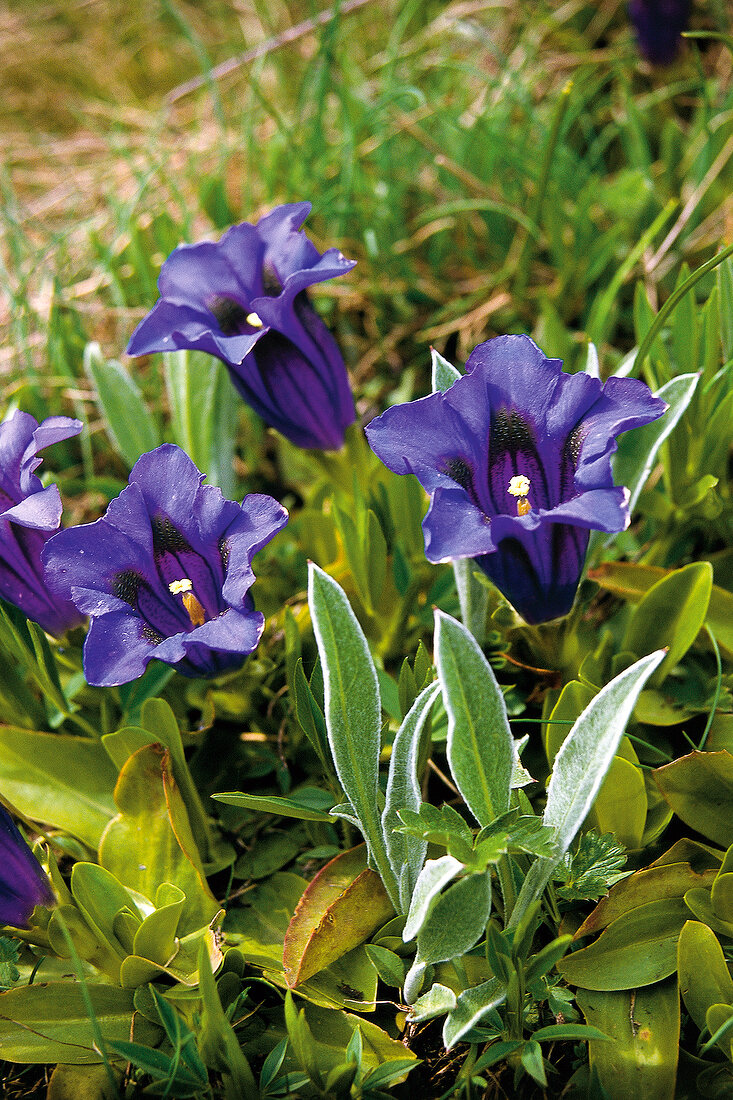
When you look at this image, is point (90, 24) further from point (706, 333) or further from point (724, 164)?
point (706, 333)

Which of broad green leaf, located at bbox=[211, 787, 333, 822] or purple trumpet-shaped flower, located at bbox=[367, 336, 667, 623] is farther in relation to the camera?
broad green leaf, located at bbox=[211, 787, 333, 822]

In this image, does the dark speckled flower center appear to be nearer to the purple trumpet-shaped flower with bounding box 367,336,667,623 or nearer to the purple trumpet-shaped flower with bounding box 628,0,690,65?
the purple trumpet-shaped flower with bounding box 367,336,667,623

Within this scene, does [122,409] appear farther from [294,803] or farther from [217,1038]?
[217,1038]

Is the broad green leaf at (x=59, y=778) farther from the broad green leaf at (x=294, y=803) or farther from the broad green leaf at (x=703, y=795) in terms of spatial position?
the broad green leaf at (x=703, y=795)

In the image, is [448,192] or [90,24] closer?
[448,192]

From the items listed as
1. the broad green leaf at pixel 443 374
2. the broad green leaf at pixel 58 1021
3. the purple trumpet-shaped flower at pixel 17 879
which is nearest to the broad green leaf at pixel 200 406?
the broad green leaf at pixel 443 374

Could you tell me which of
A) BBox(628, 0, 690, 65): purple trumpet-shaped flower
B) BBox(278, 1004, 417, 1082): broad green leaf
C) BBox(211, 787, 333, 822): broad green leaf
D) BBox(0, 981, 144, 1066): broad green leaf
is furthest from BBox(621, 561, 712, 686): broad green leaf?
BBox(628, 0, 690, 65): purple trumpet-shaped flower

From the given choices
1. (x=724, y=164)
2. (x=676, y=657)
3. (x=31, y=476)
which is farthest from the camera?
(x=724, y=164)

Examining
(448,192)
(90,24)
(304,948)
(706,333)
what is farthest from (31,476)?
(90,24)
